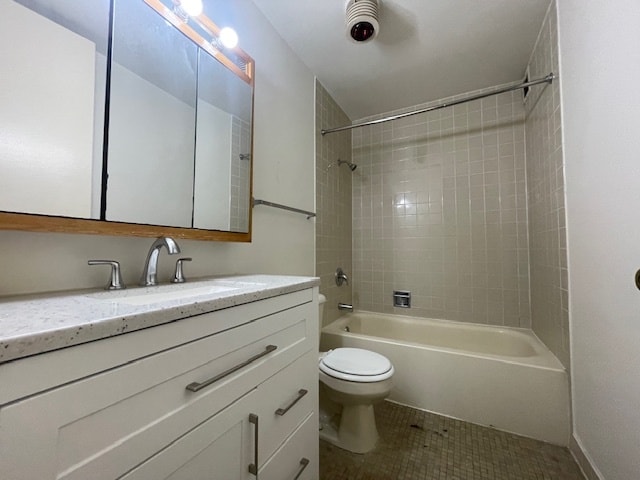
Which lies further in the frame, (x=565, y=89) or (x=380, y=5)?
(x=380, y=5)

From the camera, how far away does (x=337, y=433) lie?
1.47 metres

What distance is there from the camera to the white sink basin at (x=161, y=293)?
757 mm

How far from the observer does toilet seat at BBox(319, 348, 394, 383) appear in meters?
1.30

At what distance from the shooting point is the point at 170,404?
532 millimetres

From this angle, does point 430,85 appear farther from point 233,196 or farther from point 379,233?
point 233,196

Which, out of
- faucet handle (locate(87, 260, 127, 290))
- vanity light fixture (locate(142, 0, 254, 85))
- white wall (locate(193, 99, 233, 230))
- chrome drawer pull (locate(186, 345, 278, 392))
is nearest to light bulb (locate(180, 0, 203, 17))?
vanity light fixture (locate(142, 0, 254, 85))

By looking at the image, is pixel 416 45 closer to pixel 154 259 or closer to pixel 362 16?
pixel 362 16

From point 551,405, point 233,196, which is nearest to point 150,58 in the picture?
point 233,196

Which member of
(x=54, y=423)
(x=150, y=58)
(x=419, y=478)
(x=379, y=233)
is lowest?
(x=419, y=478)

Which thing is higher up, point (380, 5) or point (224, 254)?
point (380, 5)

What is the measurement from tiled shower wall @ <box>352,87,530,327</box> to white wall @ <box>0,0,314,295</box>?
870 millimetres

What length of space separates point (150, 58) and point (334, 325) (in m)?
1.96

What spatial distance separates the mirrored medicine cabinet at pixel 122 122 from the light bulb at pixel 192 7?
0.03 metres

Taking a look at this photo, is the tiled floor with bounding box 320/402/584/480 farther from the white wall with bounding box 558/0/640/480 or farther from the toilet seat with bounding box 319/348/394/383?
the toilet seat with bounding box 319/348/394/383
